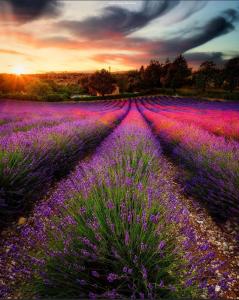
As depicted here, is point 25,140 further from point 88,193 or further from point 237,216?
point 237,216

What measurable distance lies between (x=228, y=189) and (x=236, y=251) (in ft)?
2.33

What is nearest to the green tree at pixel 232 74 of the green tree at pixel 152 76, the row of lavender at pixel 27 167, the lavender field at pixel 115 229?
the green tree at pixel 152 76

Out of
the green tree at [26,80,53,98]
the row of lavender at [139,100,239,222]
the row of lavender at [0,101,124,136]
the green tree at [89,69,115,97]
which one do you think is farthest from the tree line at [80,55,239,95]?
the row of lavender at [139,100,239,222]

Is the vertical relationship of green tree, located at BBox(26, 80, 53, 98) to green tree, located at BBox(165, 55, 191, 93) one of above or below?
below

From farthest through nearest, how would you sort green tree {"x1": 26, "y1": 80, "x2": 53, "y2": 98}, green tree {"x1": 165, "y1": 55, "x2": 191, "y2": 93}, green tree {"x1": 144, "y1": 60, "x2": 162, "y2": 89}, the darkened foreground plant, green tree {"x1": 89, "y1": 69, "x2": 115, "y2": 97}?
green tree {"x1": 144, "y1": 60, "x2": 162, "y2": 89}
green tree {"x1": 165, "y1": 55, "x2": 191, "y2": 93}
green tree {"x1": 89, "y1": 69, "x2": 115, "y2": 97}
green tree {"x1": 26, "y1": 80, "x2": 53, "y2": 98}
the darkened foreground plant

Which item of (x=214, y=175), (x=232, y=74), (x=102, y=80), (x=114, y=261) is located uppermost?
(x=232, y=74)

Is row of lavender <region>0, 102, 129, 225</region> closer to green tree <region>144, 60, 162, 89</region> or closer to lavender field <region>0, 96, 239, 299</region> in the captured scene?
lavender field <region>0, 96, 239, 299</region>

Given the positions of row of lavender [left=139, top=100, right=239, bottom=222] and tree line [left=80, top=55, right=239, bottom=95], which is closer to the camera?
row of lavender [left=139, top=100, right=239, bottom=222]

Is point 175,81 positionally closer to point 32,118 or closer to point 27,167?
point 32,118

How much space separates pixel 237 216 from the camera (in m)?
2.83

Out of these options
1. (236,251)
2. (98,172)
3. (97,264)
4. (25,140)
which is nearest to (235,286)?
(236,251)

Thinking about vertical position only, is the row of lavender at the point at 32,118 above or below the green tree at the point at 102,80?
below

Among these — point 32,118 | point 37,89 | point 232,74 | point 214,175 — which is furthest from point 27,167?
point 232,74

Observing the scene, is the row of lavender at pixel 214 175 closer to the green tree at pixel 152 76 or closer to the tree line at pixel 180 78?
the tree line at pixel 180 78
